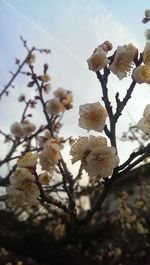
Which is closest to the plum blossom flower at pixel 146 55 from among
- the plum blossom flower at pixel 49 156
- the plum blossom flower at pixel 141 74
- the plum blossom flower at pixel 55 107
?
the plum blossom flower at pixel 141 74

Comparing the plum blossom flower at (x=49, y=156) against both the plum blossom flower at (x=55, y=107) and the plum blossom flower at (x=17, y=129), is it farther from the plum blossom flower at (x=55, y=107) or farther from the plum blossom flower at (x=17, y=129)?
the plum blossom flower at (x=17, y=129)

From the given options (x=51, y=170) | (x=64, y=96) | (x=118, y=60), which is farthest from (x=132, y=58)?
(x=64, y=96)

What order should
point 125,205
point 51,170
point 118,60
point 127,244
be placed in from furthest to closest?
point 127,244 < point 125,205 < point 51,170 < point 118,60

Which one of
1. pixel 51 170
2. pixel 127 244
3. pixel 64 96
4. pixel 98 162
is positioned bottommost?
pixel 98 162

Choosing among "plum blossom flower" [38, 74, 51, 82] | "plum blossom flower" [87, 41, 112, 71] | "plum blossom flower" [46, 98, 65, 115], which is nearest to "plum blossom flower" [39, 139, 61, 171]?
"plum blossom flower" [87, 41, 112, 71]

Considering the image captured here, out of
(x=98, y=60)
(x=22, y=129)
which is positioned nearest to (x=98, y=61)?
(x=98, y=60)

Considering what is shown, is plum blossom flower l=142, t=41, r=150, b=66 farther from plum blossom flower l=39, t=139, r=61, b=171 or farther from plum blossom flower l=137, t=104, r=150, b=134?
plum blossom flower l=39, t=139, r=61, b=171

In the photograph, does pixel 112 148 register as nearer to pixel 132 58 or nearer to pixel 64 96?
pixel 132 58
